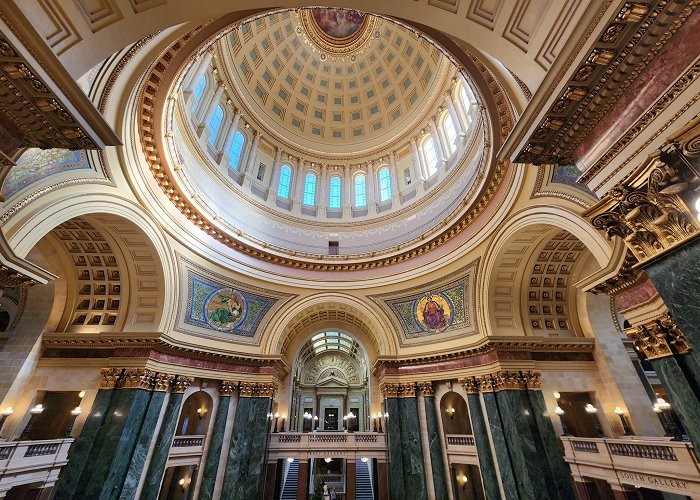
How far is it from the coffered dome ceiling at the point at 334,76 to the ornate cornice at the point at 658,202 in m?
18.1

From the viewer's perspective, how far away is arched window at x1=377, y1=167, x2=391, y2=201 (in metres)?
21.7

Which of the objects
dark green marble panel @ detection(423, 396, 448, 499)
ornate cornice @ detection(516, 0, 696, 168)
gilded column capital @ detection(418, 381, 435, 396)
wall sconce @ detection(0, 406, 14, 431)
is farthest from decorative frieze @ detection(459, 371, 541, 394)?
wall sconce @ detection(0, 406, 14, 431)

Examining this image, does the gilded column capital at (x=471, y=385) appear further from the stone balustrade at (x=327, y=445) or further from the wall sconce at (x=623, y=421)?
the stone balustrade at (x=327, y=445)

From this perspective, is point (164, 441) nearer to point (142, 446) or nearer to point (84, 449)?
point (142, 446)

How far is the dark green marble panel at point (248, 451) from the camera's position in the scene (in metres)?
13.2

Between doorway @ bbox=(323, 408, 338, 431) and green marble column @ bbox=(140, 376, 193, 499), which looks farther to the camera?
doorway @ bbox=(323, 408, 338, 431)

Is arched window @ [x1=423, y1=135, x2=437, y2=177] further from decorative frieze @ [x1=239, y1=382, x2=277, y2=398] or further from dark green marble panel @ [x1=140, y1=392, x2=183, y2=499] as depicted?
dark green marble panel @ [x1=140, y1=392, x2=183, y2=499]

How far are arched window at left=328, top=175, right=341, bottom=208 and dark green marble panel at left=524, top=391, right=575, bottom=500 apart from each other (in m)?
15.8

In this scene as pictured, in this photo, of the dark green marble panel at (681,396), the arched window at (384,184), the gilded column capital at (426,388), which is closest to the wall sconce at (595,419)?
the gilded column capital at (426,388)

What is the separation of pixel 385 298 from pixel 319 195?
9488 millimetres

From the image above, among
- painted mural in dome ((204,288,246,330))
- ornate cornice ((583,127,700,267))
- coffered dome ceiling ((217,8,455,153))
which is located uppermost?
coffered dome ceiling ((217,8,455,153))

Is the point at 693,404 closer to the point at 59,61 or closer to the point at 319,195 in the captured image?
the point at 59,61

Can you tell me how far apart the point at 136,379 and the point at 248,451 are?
19.4ft

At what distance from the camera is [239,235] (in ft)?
52.7
